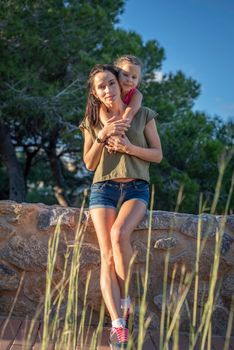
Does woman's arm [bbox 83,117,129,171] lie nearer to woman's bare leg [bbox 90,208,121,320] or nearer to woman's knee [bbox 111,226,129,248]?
woman's bare leg [bbox 90,208,121,320]

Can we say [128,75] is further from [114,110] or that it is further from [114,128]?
[114,128]

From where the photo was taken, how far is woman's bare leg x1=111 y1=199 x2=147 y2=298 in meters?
2.36

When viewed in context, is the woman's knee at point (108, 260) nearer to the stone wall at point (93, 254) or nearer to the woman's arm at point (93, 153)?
the stone wall at point (93, 254)

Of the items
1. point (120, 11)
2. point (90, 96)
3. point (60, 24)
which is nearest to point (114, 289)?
point (90, 96)

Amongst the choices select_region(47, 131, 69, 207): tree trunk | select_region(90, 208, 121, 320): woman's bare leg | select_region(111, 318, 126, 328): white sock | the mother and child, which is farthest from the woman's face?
select_region(47, 131, 69, 207): tree trunk

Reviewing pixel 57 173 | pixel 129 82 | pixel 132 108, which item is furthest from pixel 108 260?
pixel 57 173

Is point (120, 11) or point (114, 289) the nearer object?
point (114, 289)

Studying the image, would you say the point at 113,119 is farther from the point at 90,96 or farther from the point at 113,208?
the point at 113,208

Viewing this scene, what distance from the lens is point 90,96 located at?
270 cm

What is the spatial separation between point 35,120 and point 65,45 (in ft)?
4.51

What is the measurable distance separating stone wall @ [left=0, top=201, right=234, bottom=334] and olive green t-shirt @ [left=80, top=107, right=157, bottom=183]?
12.5 inches

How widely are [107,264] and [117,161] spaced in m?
0.51

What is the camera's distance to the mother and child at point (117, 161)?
238 centimetres

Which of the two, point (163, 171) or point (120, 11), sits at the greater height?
point (120, 11)
